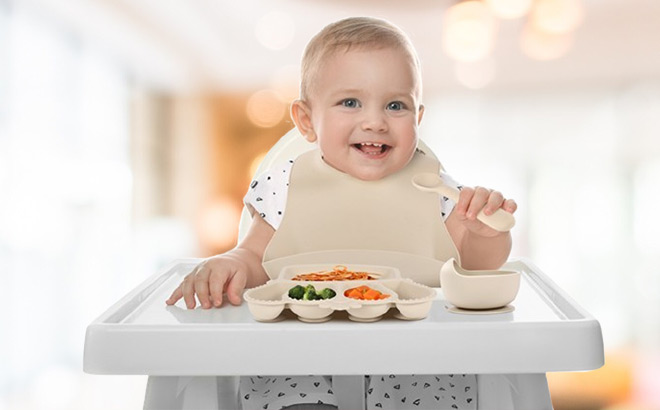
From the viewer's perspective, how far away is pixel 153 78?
6.50 m

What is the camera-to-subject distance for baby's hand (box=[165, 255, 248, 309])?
898 mm

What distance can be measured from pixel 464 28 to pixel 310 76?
4.71m

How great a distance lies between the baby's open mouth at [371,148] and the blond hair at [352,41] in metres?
0.12

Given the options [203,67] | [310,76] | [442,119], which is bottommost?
[310,76]

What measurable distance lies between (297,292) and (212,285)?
0.16m

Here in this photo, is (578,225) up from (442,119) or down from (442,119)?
down

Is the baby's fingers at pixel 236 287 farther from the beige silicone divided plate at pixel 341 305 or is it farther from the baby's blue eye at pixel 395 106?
the baby's blue eye at pixel 395 106

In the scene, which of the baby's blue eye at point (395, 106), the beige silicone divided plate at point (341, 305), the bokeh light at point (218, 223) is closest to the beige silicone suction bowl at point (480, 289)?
the beige silicone divided plate at point (341, 305)

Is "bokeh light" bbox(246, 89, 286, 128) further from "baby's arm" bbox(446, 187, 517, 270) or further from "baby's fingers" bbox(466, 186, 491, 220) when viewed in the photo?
"baby's fingers" bbox(466, 186, 491, 220)

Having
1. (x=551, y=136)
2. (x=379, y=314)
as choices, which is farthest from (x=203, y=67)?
(x=379, y=314)

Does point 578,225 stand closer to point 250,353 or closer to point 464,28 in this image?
point 464,28

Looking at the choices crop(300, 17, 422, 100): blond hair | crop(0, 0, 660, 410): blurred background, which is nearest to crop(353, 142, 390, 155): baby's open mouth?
crop(300, 17, 422, 100): blond hair

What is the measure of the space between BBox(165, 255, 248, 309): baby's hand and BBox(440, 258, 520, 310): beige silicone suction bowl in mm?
263

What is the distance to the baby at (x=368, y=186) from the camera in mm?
1071
